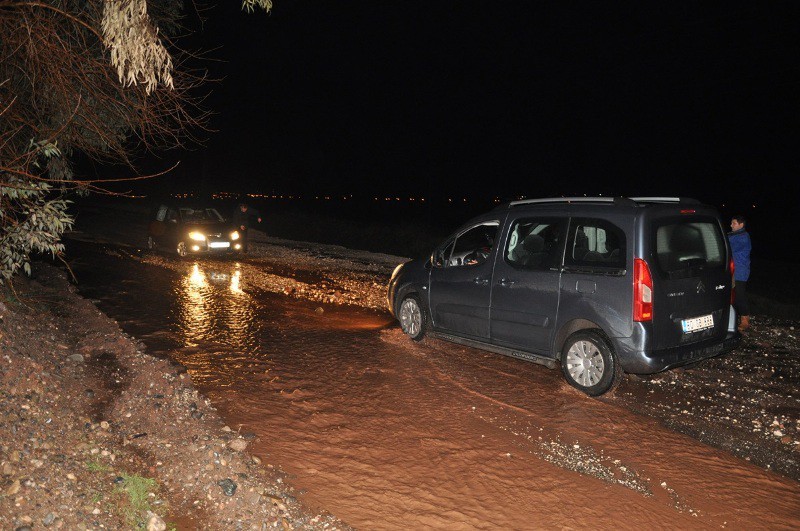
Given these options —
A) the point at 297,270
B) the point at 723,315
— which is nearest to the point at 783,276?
the point at 297,270

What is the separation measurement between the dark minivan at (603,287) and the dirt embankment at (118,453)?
11.1 ft

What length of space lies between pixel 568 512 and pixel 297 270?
12896 mm

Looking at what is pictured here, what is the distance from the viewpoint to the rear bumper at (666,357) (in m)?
5.72

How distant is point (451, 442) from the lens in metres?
4.99

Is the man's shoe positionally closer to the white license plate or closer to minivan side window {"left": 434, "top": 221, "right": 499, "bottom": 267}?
the white license plate

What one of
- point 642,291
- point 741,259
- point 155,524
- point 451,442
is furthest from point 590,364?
point 155,524

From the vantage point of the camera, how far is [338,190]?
289ft

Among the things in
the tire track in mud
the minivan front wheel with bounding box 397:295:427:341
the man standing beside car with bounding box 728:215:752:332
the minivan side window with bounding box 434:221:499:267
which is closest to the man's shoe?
the man standing beside car with bounding box 728:215:752:332

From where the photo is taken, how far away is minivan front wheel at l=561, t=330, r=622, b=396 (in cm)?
601

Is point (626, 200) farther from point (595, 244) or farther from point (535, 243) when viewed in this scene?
point (535, 243)

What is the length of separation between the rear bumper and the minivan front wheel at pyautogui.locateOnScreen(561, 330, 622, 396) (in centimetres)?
14

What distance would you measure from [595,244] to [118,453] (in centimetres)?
489

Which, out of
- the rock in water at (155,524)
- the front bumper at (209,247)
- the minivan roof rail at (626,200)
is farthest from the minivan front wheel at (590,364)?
the front bumper at (209,247)

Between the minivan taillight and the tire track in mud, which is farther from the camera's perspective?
the minivan taillight
